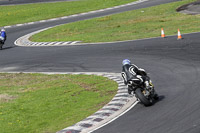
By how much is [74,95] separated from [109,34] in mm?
17204

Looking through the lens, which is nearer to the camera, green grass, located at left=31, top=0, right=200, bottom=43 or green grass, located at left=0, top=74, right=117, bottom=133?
green grass, located at left=0, top=74, right=117, bottom=133

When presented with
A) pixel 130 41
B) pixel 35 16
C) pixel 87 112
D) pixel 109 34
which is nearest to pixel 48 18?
pixel 35 16

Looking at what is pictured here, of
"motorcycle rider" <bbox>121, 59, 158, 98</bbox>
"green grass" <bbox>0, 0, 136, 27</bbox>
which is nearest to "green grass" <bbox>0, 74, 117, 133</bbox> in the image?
"motorcycle rider" <bbox>121, 59, 158, 98</bbox>

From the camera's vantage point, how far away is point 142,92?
15.8 meters

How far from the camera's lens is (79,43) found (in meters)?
33.9

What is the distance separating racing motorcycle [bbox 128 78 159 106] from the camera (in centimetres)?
1541

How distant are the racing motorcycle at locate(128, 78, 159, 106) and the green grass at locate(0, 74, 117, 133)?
167 cm

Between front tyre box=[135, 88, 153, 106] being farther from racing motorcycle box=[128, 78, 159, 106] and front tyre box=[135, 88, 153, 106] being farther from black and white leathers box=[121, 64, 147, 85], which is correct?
black and white leathers box=[121, 64, 147, 85]

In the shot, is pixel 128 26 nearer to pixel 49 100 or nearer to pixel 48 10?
pixel 49 100

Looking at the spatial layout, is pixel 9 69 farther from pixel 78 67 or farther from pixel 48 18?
pixel 48 18

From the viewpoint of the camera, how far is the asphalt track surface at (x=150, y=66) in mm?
13523

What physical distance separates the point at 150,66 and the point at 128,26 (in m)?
15.4

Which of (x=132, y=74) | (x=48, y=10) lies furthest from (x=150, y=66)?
(x=48, y=10)

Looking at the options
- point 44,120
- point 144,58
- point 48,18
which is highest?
point 48,18
